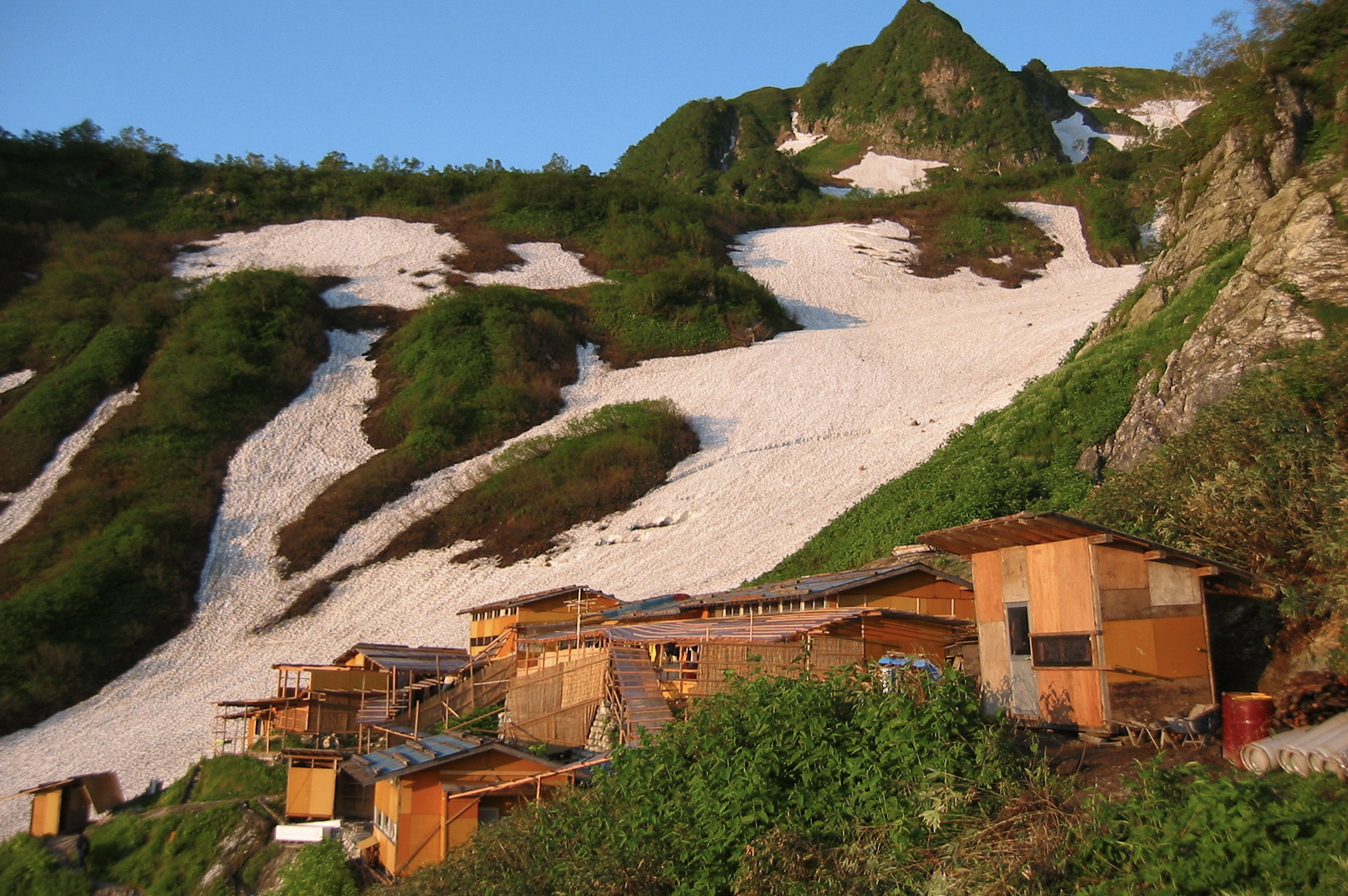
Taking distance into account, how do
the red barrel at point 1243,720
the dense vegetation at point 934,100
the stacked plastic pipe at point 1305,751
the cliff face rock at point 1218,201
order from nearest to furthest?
the stacked plastic pipe at point 1305,751 < the red barrel at point 1243,720 < the cliff face rock at point 1218,201 < the dense vegetation at point 934,100

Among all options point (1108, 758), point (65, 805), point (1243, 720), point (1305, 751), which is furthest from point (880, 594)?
point (65, 805)

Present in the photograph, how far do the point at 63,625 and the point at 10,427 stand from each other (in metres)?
12.2

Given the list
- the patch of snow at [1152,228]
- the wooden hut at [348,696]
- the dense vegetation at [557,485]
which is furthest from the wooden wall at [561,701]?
the patch of snow at [1152,228]

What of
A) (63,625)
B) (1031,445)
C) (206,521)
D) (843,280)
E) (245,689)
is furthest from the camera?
(843,280)

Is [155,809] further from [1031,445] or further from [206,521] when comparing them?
[1031,445]

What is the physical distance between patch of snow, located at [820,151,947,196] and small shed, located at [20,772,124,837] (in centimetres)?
7323

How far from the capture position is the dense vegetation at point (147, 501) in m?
24.9

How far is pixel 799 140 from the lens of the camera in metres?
108

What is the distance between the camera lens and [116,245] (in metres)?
49.2

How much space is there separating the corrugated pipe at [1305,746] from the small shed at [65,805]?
18306mm

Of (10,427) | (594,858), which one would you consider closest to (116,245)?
(10,427)

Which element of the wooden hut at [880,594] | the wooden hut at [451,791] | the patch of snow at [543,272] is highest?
the patch of snow at [543,272]

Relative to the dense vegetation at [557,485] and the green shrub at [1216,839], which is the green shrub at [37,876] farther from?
the green shrub at [1216,839]

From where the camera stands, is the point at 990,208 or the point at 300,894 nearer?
the point at 300,894
